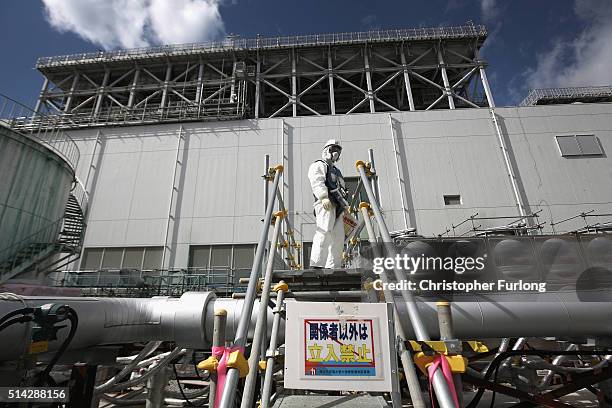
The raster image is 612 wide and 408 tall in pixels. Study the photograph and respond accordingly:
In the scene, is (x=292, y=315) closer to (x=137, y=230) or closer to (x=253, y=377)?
(x=253, y=377)

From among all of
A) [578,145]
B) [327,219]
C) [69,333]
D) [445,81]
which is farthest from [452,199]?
[69,333]

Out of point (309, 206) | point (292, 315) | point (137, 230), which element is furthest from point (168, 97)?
point (292, 315)

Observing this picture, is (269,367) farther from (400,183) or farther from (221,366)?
(400,183)

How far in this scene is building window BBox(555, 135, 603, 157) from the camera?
1567 cm

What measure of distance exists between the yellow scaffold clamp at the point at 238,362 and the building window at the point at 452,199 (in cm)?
1525

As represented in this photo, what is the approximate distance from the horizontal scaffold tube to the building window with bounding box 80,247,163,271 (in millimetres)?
11962

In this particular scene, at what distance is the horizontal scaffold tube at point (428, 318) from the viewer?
12.2ft

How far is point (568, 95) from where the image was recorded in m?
24.7

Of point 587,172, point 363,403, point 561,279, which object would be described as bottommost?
point 363,403

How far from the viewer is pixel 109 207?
15805 millimetres

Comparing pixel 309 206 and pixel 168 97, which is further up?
pixel 168 97

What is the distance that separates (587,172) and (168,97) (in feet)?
92.5

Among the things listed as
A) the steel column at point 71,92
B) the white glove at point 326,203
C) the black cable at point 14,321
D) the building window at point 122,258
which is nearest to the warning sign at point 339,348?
the black cable at point 14,321

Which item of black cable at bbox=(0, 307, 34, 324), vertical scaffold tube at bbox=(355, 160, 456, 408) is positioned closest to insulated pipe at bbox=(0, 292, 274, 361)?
black cable at bbox=(0, 307, 34, 324)
